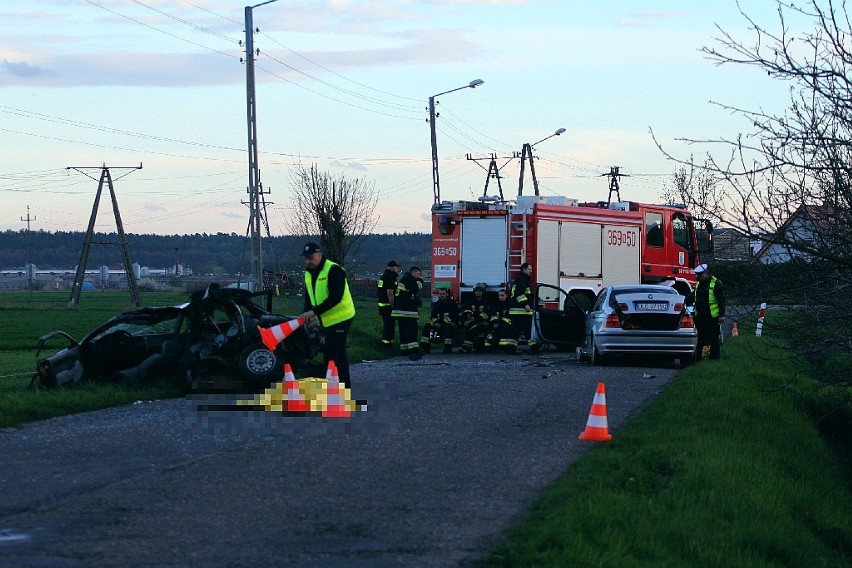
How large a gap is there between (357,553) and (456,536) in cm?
70

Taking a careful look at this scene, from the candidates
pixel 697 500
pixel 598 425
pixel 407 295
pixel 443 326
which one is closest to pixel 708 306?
pixel 407 295

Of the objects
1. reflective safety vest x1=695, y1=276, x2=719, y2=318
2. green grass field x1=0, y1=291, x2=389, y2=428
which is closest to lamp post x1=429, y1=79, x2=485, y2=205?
green grass field x1=0, y1=291, x2=389, y2=428

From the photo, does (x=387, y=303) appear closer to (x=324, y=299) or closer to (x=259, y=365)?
(x=259, y=365)

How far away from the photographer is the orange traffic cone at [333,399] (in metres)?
12.5

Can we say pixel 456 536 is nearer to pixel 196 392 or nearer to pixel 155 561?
pixel 155 561

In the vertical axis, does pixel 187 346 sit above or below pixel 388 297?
below

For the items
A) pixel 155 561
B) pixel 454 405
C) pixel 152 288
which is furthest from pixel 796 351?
pixel 152 288

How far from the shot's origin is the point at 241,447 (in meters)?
10.5

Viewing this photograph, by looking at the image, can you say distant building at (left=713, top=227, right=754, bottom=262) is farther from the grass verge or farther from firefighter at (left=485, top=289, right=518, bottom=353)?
firefighter at (left=485, top=289, right=518, bottom=353)

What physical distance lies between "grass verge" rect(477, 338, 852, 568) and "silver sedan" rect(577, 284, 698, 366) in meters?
5.77

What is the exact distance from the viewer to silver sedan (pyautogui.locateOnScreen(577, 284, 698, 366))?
20.3m

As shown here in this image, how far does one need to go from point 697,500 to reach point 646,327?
12193 millimetres


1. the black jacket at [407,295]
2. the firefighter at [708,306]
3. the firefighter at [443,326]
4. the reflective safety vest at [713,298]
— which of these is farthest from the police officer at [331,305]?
the firefighter at [443,326]

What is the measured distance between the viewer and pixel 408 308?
76.2ft
